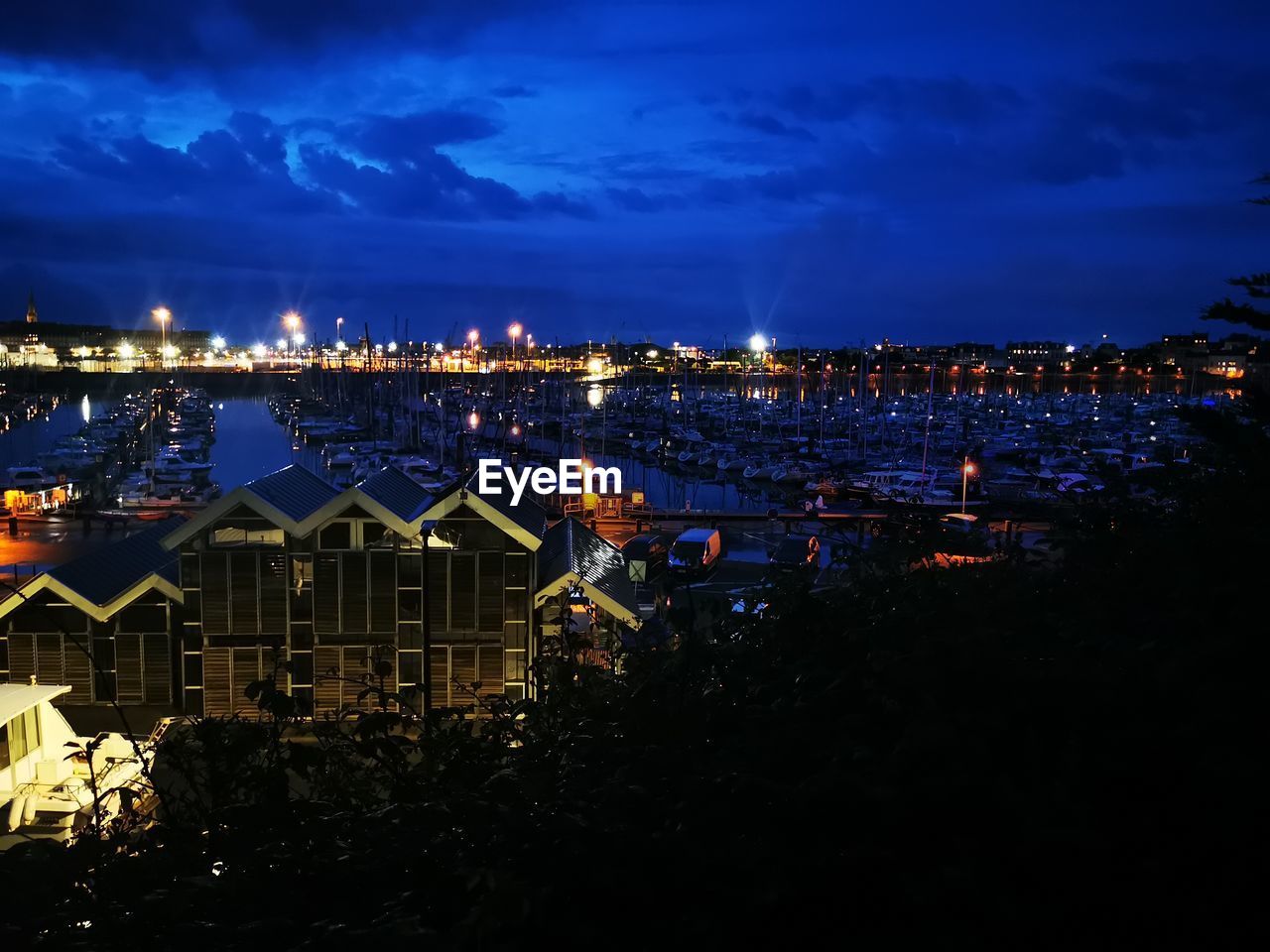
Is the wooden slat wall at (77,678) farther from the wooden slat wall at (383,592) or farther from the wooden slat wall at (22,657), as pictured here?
the wooden slat wall at (383,592)

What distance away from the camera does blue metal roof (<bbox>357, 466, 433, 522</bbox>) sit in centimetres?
1091

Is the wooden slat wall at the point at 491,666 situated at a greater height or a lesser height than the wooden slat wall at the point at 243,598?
lesser

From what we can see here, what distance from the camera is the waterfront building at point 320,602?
10586 millimetres

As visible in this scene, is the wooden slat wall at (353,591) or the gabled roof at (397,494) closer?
the wooden slat wall at (353,591)

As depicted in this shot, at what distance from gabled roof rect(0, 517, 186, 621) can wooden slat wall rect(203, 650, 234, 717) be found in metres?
0.82

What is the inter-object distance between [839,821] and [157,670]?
10729 millimetres

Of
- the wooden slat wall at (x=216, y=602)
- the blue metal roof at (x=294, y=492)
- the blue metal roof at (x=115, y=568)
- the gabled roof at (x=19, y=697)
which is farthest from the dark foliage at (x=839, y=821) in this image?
the blue metal roof at (x=115, y=568)

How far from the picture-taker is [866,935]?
239 cm

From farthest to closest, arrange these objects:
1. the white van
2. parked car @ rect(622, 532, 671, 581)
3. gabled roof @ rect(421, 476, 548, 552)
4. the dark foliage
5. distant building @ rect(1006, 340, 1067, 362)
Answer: distant building @ rect(1006, 340, 1067, 362) < parked car @ rect(622, 532, 671, 581) < the white van < gabled roof @ rect(421, 476, 548, 552) < the dark foliage

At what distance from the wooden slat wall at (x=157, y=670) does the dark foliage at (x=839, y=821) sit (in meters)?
8.42

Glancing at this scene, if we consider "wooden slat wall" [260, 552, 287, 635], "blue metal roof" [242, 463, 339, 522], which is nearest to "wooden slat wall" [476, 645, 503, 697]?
"wooden slat wall" [260, 552, 287, 635]

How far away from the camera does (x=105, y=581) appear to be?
10.9 metres

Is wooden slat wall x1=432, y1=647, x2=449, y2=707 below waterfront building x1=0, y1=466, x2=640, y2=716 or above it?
below

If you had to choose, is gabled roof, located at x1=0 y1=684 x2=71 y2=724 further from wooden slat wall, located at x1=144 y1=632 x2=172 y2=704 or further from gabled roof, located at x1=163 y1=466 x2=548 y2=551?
gabled roof, located at x1=163 y1=466 x2=548 y2=551
